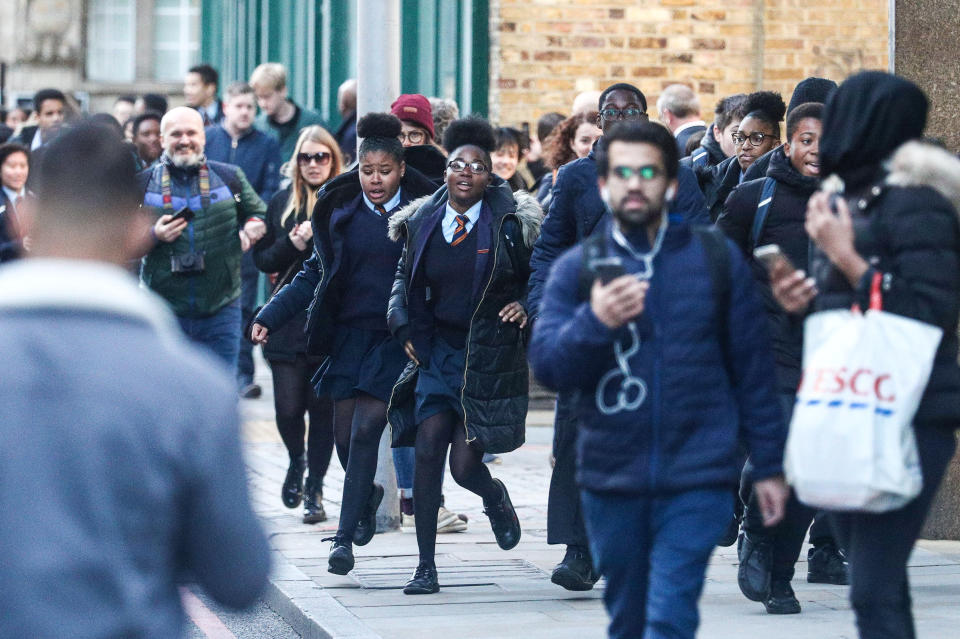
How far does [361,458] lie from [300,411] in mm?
1946

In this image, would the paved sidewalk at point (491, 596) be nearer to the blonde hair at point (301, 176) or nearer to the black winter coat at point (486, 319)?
the black winter coat at point (486, 319)

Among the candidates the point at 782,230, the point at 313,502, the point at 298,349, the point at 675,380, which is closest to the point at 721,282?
the point at 675,380

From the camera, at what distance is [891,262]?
4.45 meters

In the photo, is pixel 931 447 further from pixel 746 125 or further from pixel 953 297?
pixel 746 125

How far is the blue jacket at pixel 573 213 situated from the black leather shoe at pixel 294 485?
279 cm

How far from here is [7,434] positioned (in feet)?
8.49

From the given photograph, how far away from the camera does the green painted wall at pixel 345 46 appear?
46.3ft

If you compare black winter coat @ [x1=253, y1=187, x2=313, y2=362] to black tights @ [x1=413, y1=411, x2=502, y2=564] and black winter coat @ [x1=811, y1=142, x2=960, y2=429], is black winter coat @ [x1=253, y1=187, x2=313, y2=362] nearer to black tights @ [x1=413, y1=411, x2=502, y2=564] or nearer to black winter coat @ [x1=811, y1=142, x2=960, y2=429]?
black tights @ [x1=413, y1=411, x2=502, y2=564]

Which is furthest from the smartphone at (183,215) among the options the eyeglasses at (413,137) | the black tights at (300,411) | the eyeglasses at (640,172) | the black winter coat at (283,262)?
the eyeglasses at (640,172)

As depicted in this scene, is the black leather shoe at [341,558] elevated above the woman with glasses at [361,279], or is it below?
below

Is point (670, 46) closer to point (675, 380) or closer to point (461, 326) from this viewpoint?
point (461, 326)

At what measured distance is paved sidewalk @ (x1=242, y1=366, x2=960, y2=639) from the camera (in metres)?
6.37

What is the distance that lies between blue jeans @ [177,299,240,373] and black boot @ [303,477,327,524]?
2.90 feet

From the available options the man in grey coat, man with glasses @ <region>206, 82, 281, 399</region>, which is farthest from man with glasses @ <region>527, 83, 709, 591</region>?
man with glasses @ <region>206, 82, 281, 399</region>
